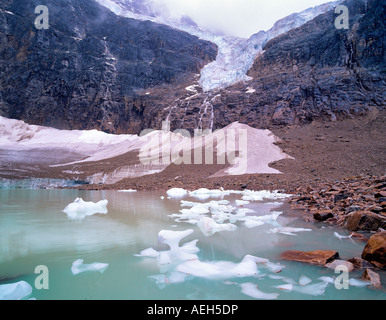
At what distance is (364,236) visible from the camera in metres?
5.33

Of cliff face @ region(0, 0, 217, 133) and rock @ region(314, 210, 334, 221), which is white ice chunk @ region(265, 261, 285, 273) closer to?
rock @ region(314, 210, 334, 221)

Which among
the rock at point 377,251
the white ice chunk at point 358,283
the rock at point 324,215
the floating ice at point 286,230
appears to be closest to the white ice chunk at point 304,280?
the white ice chunk at point 358,283

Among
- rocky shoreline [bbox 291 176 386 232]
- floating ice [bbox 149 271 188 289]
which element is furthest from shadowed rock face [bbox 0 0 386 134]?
floating ice [bbox 149 271 188 289]

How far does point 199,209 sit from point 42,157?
129ft

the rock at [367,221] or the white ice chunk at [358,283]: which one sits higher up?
the rock at [367,221]

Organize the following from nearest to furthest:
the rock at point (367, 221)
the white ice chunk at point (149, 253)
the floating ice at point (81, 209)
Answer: the white ice chunk at point (149, 253), the rock at point (367, 221), the floating ice at point (81, 209)

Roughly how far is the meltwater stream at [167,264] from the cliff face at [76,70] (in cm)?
4497

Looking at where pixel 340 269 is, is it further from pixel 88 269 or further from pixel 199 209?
pixel 199 209

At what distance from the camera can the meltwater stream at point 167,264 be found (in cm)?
288

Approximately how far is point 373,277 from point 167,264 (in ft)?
9.23

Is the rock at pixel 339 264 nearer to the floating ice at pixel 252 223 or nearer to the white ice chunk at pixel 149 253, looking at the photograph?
the white ice chunk at pixel 149 253

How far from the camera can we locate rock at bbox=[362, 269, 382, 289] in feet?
9.67

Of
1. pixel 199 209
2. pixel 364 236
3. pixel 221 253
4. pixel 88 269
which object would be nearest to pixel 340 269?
pixel 221 253

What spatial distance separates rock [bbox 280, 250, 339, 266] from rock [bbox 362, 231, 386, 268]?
43cm
